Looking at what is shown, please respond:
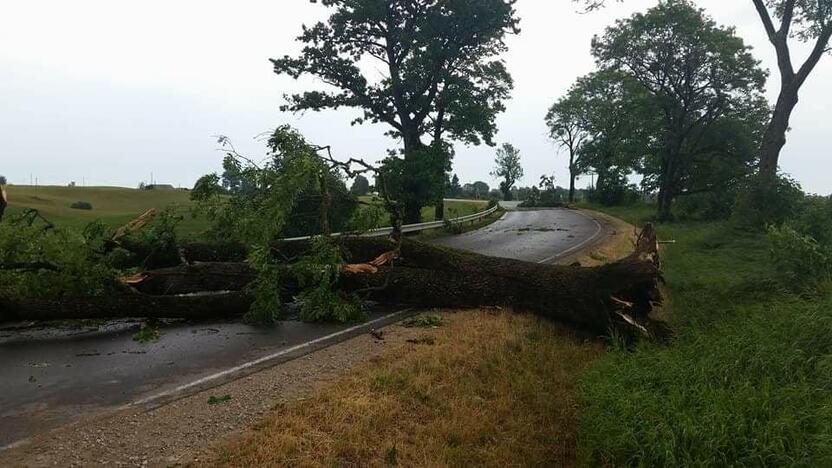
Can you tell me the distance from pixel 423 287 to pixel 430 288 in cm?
12

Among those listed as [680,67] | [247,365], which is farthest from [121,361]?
[680,67]

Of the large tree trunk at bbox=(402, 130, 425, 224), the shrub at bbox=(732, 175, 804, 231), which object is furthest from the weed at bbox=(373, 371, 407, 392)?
the large tree trunk at bbox=(402, 130, 425, 224)

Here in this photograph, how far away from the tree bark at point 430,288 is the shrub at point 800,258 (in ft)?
6.98

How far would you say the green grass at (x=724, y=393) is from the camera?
3836 mm

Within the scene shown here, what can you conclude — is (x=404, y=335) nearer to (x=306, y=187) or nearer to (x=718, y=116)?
(x=306, y=187)

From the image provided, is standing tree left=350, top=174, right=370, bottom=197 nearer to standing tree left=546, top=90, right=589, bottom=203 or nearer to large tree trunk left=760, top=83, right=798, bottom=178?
large tree trunk left=760, top=83, right=798, bottom=178

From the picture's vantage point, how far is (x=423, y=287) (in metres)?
8.80

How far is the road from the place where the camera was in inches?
191

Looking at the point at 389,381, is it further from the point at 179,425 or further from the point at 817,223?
the point at 817,223

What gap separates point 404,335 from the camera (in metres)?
7.37

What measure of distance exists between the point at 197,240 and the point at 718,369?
8.61 meters

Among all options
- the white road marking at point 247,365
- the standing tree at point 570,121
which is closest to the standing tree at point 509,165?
the standing tree at point 570,121

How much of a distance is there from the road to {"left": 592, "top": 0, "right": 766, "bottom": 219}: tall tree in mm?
25995

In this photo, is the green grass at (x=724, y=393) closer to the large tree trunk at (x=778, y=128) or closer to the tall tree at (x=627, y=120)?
the large tree trunk at (x=778, y=128)
